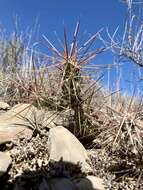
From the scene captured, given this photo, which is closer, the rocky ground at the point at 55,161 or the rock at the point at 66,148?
the rocky ground at the point at 55,161

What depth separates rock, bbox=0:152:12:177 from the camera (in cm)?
445

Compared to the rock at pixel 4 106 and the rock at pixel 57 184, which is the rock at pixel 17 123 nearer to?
the rock at pixel 4 106

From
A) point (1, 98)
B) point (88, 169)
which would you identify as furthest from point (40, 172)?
point (1, 98)

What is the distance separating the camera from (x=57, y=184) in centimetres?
433

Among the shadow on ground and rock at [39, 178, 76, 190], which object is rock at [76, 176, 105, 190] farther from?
rock at [39, 178, 76, 190]

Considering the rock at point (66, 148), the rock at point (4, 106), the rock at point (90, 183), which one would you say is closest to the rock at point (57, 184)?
the rock at point (90, 183)

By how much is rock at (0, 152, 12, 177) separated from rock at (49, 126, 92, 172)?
0.49 m

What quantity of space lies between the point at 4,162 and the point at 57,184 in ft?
2.30

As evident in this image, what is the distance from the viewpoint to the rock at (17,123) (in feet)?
16.8

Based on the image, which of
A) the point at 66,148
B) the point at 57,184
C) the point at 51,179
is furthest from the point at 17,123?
the point at 57,184

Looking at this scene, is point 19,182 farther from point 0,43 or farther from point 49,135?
point 0,43

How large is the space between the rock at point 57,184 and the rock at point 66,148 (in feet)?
1.23

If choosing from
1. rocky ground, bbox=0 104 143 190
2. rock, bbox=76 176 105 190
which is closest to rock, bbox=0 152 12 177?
rocky ground, bbox=0 104 143 190

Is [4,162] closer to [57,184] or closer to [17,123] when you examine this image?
[57,184]
